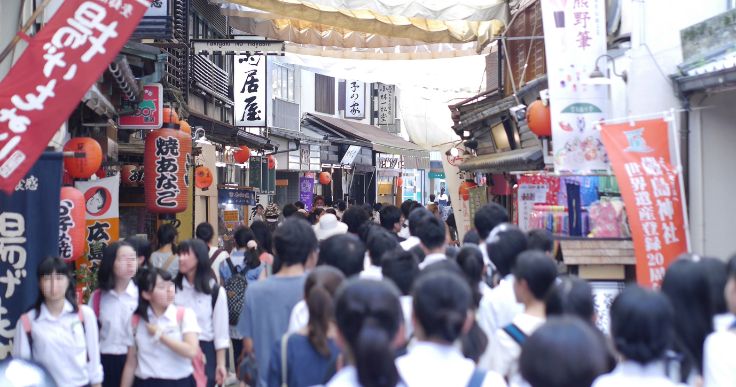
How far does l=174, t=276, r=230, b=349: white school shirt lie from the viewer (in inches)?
335

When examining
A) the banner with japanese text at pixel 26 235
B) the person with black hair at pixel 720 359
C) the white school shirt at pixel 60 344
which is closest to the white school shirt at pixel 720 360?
the person with black hair at pixel 720 359

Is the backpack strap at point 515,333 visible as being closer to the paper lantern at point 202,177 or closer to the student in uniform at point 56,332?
the student in uniform at point 56,332

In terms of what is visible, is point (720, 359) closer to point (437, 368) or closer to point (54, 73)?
point (437, 368)

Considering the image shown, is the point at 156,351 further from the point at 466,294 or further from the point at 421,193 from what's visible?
the point at 421,193

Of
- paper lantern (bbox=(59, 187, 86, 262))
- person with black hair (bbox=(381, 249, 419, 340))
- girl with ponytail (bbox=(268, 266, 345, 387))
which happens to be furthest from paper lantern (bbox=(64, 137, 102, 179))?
girl with ponytail (bbox=(268, 266, 345, 387))

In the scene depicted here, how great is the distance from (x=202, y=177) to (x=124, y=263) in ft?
36.8

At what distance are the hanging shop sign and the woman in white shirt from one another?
120 ft

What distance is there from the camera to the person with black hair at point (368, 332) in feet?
12.6

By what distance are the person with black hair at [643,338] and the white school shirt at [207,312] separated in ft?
15.9

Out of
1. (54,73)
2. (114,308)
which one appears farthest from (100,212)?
(54,73)

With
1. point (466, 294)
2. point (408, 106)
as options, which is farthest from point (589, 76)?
point (408, 106)

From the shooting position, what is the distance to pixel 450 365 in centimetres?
412

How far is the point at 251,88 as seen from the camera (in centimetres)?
2620

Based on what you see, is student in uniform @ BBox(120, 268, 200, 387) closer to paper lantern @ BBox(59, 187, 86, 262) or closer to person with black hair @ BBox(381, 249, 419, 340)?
person with black hair @ BBox(381, 249, 419, 340)
